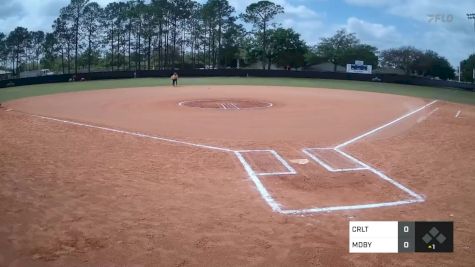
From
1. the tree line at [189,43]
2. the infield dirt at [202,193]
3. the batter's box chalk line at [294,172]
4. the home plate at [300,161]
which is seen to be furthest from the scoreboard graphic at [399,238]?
the tree line at [189,43]

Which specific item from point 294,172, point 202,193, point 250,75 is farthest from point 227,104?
point 250,75

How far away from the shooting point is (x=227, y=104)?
2781cm

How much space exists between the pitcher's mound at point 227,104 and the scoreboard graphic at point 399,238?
61.7 feet

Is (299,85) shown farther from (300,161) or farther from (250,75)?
(300,161)

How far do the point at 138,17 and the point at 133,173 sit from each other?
74.0m

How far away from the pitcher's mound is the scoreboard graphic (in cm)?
1881

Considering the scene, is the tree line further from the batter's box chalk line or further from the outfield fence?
the batter's box chalk line

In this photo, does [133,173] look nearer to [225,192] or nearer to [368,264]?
[225,192]

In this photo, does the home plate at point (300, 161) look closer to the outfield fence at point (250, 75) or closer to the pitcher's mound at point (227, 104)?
the pitcher's mound at point (227, 104)

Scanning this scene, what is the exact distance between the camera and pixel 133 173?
11430 millimetres

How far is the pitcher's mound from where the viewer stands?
86.7 ft

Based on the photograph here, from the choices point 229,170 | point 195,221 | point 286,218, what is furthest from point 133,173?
point 286,218

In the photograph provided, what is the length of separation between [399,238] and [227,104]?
2150 centimetres

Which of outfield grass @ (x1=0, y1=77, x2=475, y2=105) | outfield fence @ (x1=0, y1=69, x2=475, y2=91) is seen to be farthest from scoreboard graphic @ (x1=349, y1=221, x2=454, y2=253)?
outfield fence @ (x1=0, y1=69, x2=475, y2=91)
